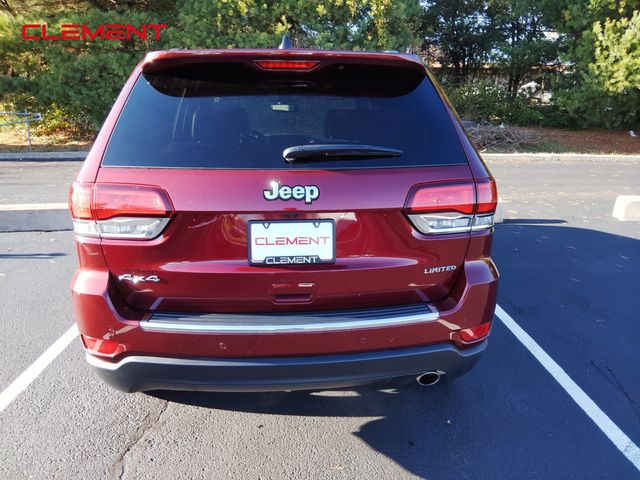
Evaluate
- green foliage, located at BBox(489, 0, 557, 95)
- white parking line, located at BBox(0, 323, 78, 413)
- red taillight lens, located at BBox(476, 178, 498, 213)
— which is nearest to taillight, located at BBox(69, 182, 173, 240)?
red taillight lens, located at BBox(476, 178, 498, 213)

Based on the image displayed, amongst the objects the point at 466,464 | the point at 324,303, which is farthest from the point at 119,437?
the point at 466,464

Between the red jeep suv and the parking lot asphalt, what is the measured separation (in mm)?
517

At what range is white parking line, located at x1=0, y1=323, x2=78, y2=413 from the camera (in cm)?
286

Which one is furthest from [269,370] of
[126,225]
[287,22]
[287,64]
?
[287,22]

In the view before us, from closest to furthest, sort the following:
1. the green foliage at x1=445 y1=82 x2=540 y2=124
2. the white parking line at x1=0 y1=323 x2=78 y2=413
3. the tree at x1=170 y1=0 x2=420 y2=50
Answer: the white parking line at x1=0 y1=323 x2=78 y2=413
the tree at x1=170 y1=0 x2=420 y2=50
the green foliage at x1=445 y1=82 x2=540 y2=124

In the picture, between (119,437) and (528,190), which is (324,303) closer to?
(119,437)

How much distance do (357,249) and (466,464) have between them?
1251mm

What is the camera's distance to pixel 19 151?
1445 cm

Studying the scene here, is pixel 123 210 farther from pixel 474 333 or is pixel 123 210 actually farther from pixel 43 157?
pixel 43 157

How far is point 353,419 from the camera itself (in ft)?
8.84

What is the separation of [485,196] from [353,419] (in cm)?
142

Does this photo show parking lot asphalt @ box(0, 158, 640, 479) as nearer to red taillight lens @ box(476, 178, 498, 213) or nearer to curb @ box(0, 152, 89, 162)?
red taillight lens @ box(476, 178, 498, 213)

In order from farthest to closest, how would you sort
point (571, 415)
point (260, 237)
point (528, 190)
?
point (528, 190), point (571, 415), point (260, 237)

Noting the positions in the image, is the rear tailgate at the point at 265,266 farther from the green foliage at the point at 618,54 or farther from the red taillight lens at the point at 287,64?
the green foliage at the point at 618,54
